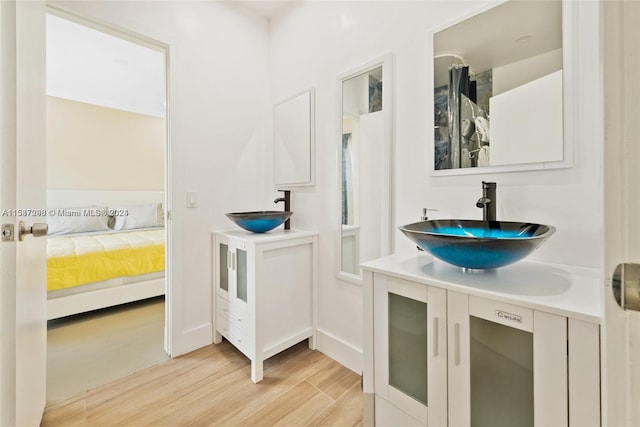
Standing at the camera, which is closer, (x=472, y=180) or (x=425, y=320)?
(x=425, y=320)

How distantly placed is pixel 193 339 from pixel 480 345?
194 cm

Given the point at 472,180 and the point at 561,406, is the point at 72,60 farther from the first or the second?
the point at 561,406

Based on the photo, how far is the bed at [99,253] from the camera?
2.50m

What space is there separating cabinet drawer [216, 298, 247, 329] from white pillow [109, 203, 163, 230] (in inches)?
105

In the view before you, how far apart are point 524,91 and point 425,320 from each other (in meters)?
1.03

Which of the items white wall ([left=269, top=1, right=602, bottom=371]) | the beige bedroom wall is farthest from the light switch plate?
the beige bedroom wall

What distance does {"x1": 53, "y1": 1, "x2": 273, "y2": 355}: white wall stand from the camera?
6.57 ft

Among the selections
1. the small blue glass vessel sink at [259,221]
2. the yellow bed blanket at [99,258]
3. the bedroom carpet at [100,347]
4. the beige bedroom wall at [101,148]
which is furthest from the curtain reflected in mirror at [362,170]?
the beige bedroom wall at [101,148]

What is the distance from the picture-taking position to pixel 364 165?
1.78 metres

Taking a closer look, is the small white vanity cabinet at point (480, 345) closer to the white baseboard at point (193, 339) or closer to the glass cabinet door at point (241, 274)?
the glass cabinet door at point (241, 274)

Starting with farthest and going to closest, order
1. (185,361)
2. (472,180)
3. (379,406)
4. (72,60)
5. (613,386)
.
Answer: (72,60), (185,361), (472,180), (379,406), (613,386)

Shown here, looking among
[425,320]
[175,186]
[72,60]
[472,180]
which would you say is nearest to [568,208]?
[472,180]

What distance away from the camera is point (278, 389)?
64.9 inches

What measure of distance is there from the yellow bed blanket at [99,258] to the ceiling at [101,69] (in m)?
1.63
